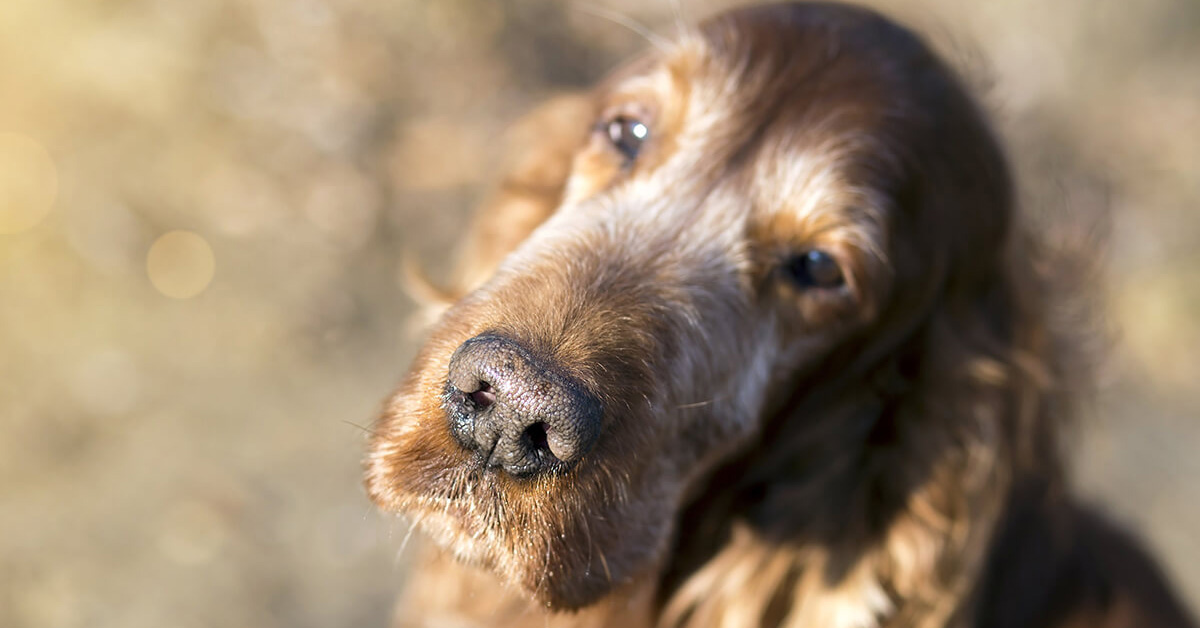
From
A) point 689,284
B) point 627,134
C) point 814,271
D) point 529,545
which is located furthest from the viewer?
point 627,134

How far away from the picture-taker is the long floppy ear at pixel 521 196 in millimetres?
3062

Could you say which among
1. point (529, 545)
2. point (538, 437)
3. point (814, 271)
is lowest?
point (529, 545)

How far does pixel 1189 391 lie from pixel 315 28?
6.01 m

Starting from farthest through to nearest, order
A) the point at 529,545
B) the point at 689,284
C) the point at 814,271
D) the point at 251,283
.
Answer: the point at 251,283, the point at 814,271, the point at 689,284, the point at 529,545

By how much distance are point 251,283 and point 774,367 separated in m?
3.25

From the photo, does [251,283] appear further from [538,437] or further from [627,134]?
[538,437]

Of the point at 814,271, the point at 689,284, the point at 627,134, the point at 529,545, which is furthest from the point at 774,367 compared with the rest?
the point at 529,545

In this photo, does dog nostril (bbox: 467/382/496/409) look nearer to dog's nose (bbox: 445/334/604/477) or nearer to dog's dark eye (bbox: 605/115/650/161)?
dog's nose (bbox: 445/334/604/477)

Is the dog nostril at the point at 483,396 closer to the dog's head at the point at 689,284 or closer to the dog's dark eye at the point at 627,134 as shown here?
the dog's head at the point at 689,284

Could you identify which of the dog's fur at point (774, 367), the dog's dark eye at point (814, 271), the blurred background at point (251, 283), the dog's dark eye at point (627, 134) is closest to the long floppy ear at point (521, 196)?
the dog's fur at point (774, 367)

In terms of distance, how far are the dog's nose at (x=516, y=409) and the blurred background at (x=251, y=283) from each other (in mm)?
1819

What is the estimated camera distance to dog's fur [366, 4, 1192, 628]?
6.53ft

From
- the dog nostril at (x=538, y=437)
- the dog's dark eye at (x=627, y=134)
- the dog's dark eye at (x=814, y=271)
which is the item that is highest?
the dog's dark eye at (x=627, y=134)

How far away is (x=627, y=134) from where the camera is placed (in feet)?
8.81
